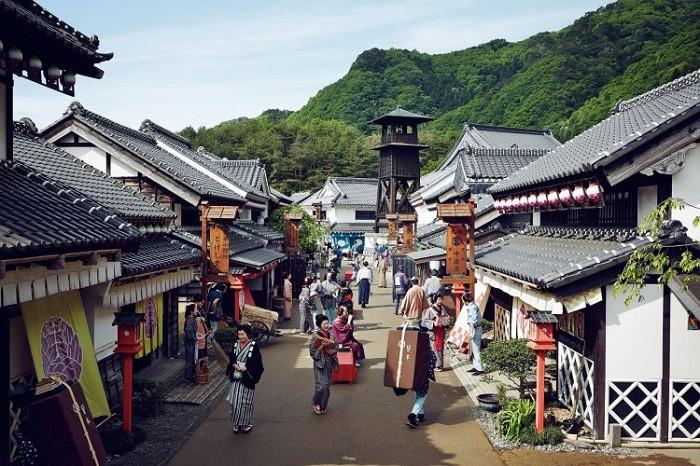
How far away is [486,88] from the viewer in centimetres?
9038

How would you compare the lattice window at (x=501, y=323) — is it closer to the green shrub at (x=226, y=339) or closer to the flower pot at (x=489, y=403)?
the flower pot at (x=489, y=403)

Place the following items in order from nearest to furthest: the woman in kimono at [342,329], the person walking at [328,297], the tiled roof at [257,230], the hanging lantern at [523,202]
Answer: the woman in kimono at [342,329]
the hanging lantern at [523,202]
the person walking at [328,297]
the tiled roof at [257,230]

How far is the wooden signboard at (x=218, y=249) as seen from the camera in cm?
1677

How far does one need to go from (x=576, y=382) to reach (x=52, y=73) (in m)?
10.2

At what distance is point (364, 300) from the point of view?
88.0 ft

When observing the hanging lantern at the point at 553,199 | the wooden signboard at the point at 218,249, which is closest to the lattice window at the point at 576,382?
the hanging lantern at the point at 553,199

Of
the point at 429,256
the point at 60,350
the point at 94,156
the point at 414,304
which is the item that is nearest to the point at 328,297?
the point at 414,304

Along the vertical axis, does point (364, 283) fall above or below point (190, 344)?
above

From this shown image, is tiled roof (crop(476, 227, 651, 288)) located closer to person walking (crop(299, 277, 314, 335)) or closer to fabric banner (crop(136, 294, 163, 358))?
person walking (crop(299, 277, 314, 335))

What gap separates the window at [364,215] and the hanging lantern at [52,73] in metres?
53.9

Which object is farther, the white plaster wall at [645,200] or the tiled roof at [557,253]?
the white plaster wall at [645,200]

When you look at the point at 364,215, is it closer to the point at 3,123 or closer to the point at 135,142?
the point at 135,142

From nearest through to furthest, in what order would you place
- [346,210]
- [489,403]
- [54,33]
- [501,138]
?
[54,33] < [489,403] < [501,138] < [346,210]

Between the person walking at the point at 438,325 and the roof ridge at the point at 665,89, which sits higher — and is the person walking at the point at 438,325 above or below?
below
